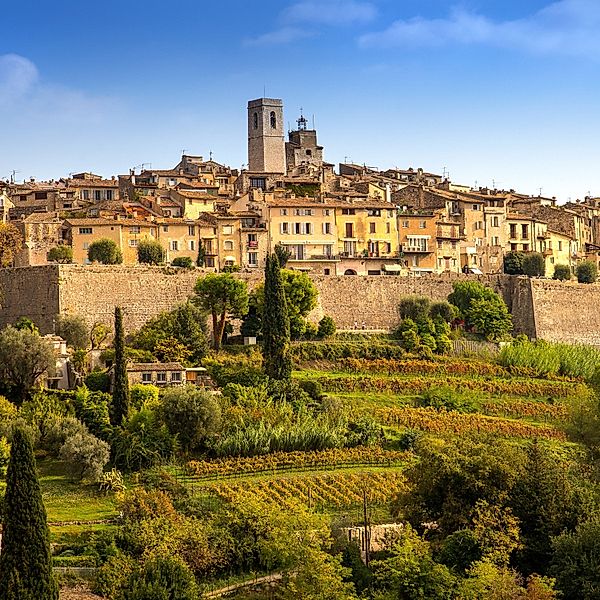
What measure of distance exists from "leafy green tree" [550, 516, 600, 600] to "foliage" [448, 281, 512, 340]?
98.3 feet

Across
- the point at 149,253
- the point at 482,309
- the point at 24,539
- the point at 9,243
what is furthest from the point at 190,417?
the point at 482,309

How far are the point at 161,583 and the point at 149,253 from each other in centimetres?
3435

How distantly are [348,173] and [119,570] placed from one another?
2611 inches

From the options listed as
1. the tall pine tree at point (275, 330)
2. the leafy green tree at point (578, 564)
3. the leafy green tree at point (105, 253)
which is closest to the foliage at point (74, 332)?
the tall pine tree at point (275, 330)

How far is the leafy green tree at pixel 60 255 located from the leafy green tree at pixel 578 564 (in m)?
32.6

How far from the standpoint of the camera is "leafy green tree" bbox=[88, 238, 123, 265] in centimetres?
5772

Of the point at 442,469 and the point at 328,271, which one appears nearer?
the point at 442,469

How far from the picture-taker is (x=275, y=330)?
153 ft

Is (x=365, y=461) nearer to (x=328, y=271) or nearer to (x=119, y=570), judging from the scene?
A: (x=119, y=570)

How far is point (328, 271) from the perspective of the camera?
63.9 m

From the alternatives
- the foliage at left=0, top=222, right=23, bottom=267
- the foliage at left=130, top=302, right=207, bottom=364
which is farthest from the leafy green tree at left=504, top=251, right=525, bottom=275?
the foliage at left=0, top=222, right=23, bottom=267

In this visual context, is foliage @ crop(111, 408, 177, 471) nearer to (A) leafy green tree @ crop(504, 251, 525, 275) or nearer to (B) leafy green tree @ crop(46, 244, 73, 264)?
(B) leafy green tree @ crop(46, 244, 73, 264)

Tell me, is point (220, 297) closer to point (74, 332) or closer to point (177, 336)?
point (177, 336)

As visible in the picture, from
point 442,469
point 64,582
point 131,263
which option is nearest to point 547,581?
point 442,469
